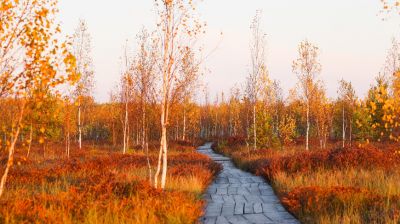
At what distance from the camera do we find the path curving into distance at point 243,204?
8273 mm

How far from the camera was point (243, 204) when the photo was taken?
390 inches

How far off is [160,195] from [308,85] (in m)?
20.2

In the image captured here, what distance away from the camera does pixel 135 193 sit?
913 cm

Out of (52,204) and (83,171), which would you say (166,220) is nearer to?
(52,204)

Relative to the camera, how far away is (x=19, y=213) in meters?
6.91

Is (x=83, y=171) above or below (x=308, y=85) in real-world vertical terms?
below

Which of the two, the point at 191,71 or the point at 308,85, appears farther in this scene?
the point at 308,85

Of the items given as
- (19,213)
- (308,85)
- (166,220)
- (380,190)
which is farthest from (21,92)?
(308,85)

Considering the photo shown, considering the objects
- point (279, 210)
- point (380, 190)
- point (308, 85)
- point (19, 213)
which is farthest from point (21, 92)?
point (308, 85)

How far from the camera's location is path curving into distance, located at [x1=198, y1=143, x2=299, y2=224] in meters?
8.27

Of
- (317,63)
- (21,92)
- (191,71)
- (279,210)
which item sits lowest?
(279,210)

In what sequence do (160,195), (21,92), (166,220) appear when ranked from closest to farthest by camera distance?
(21,92) → (166,220) → (160,195)

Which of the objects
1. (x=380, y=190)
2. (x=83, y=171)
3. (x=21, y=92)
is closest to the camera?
(x=21, y=92)

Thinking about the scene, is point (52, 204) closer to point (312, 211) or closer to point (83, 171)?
point (312, 211)
